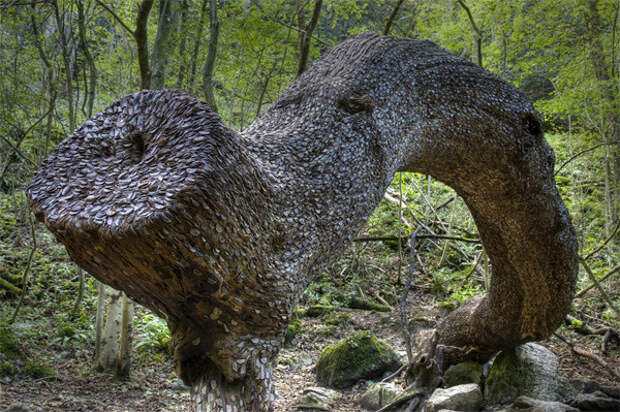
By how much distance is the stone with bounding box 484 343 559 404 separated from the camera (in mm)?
4000

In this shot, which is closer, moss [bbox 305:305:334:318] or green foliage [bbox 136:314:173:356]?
green foliage [bbox 136:314:173:356]

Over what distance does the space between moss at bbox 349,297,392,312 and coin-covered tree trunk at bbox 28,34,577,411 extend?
402cm

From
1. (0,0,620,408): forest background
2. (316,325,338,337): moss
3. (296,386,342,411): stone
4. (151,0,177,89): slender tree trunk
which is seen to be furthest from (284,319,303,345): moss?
(151,0,177,89): slender tree trunk

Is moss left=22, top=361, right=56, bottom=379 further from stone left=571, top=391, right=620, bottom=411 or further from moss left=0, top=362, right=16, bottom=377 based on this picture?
stone left=571, top=391, right=620, bottom=411

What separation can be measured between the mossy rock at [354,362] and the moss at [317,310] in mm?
1922

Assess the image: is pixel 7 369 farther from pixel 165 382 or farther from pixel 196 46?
pixel 196 46

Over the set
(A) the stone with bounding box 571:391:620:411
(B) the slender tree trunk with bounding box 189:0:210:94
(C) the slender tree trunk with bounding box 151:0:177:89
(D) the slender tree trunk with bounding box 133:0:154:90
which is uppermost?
(B) the slender tree trunk with bounding box 189:0:210:94

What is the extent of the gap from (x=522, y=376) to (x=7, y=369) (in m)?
4.79

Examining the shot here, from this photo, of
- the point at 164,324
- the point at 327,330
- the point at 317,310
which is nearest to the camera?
the point at 164,324

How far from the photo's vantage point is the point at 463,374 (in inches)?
176

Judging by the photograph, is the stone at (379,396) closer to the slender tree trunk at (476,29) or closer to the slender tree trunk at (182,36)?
the slender tree trunk at (476,29)

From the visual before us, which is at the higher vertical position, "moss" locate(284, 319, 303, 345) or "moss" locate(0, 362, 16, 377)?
"moss" locate(284, 319, 303, 345)

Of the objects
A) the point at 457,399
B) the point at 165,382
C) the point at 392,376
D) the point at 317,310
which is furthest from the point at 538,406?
the point at 317,310

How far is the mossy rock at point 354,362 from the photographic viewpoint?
4.59 m
